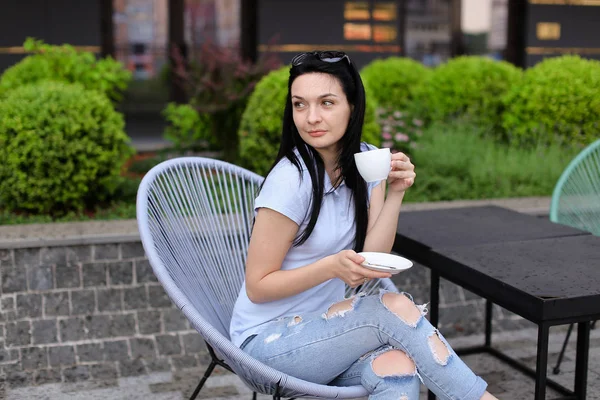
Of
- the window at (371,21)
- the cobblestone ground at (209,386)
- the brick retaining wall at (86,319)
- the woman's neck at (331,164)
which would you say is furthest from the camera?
the window at (371,21)

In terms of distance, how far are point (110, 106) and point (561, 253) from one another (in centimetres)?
275

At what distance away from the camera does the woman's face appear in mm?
2150

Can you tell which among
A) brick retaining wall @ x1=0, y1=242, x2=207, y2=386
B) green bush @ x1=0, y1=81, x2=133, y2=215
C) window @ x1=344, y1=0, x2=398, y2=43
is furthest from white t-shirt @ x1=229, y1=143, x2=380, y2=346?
window @ x1=344, y1=0, x2=398, y2=43

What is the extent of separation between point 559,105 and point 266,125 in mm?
2335

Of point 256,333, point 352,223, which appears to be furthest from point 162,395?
point 352,223

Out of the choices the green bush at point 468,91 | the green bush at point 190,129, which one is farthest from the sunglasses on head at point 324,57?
the green bush at point 468,91

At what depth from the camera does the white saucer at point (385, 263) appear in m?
1.92

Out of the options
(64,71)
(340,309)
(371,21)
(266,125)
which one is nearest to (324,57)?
(340,309)

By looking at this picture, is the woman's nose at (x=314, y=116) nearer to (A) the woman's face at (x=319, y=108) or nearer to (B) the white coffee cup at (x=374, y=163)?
(A) the woman's face at (x=319, y=108)

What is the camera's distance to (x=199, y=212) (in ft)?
9.07

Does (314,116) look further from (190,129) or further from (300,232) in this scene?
(190,129)

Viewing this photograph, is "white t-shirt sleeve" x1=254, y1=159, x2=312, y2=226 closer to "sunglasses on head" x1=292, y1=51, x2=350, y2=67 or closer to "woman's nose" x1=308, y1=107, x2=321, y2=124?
"woman's nose" x1=308, y1=107, x2=321, y2=124

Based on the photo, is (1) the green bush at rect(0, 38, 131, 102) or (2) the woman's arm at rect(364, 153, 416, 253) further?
(1) the green bush at rect(0, 38, 131, 102)

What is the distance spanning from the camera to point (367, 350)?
208cm
